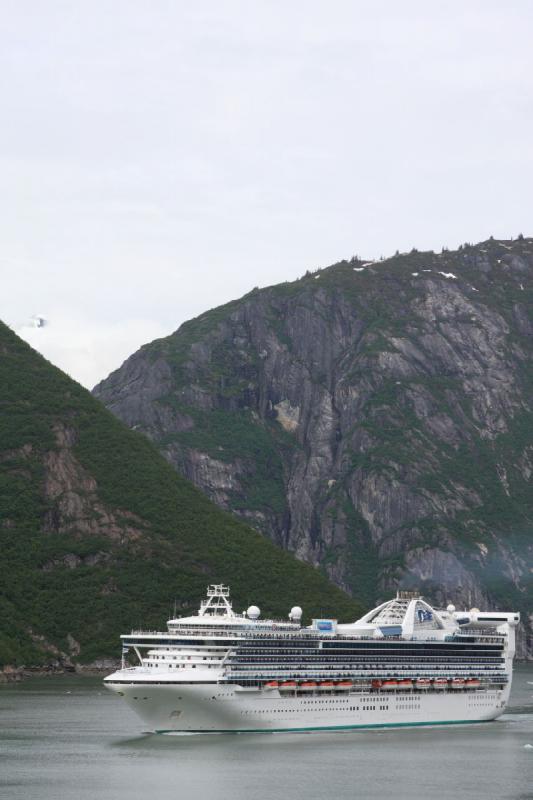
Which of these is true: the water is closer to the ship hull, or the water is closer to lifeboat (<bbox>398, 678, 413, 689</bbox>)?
the ship hull

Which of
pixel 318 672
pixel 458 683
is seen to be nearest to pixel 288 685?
pixel 318 672

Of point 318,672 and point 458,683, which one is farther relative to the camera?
point 458,683

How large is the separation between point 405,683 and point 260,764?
36.8 metres

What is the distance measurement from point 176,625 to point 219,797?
4274 centimetres

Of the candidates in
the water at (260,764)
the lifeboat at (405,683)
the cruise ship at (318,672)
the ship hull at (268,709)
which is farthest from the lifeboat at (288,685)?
the lifeboat at (405,683)

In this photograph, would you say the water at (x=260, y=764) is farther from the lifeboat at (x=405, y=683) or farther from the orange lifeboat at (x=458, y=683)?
the orange lifeboat at (x=458, y=683)

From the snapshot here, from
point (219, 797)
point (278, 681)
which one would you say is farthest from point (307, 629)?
point (219, 797)

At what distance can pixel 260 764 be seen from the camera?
12525 cm

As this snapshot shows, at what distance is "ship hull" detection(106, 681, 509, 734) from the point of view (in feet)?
464

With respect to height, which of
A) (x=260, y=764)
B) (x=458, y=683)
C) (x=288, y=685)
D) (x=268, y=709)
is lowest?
(x=260, y=764)

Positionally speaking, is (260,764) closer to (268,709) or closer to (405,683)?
(268,709)

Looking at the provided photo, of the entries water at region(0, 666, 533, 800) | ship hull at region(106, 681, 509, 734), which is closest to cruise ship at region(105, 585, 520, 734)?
ship hull at region(106, 681, 509, 734)

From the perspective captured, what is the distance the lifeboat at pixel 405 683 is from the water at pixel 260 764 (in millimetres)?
4348

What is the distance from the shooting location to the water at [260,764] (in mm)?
113375
